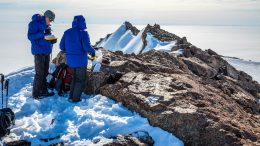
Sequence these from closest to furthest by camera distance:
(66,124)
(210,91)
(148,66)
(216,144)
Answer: (216,144)
(66,124)
(210,91)
(148,66)

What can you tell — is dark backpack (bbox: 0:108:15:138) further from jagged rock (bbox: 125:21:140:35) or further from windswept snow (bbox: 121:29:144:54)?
jagged rock (bbox: 125:21:140:35)

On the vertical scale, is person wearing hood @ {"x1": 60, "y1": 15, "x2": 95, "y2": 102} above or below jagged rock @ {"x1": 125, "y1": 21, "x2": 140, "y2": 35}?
above

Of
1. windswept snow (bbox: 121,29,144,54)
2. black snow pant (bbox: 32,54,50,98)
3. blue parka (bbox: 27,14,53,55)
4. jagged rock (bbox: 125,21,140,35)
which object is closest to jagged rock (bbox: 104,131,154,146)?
black snow pant (bbox: 32,54,50,98)

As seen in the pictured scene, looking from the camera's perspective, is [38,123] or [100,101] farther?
[100,101]

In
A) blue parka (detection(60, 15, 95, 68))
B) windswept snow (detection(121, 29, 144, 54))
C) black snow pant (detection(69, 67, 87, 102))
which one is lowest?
windswept snow (detection(121, 29, 144, 54))

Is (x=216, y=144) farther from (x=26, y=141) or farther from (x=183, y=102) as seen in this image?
(x=26, y=141)

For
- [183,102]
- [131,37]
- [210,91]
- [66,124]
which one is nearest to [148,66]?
[210,91]

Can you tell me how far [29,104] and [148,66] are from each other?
3.94m

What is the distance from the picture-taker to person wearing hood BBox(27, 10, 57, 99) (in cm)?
1120

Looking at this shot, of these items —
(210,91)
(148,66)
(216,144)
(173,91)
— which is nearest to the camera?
(216,144)

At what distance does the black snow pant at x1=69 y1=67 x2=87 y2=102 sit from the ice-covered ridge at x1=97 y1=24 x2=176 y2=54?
9.48 m

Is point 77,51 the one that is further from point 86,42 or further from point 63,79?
point 63,79

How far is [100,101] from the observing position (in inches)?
433

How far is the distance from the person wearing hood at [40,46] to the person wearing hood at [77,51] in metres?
0.58
